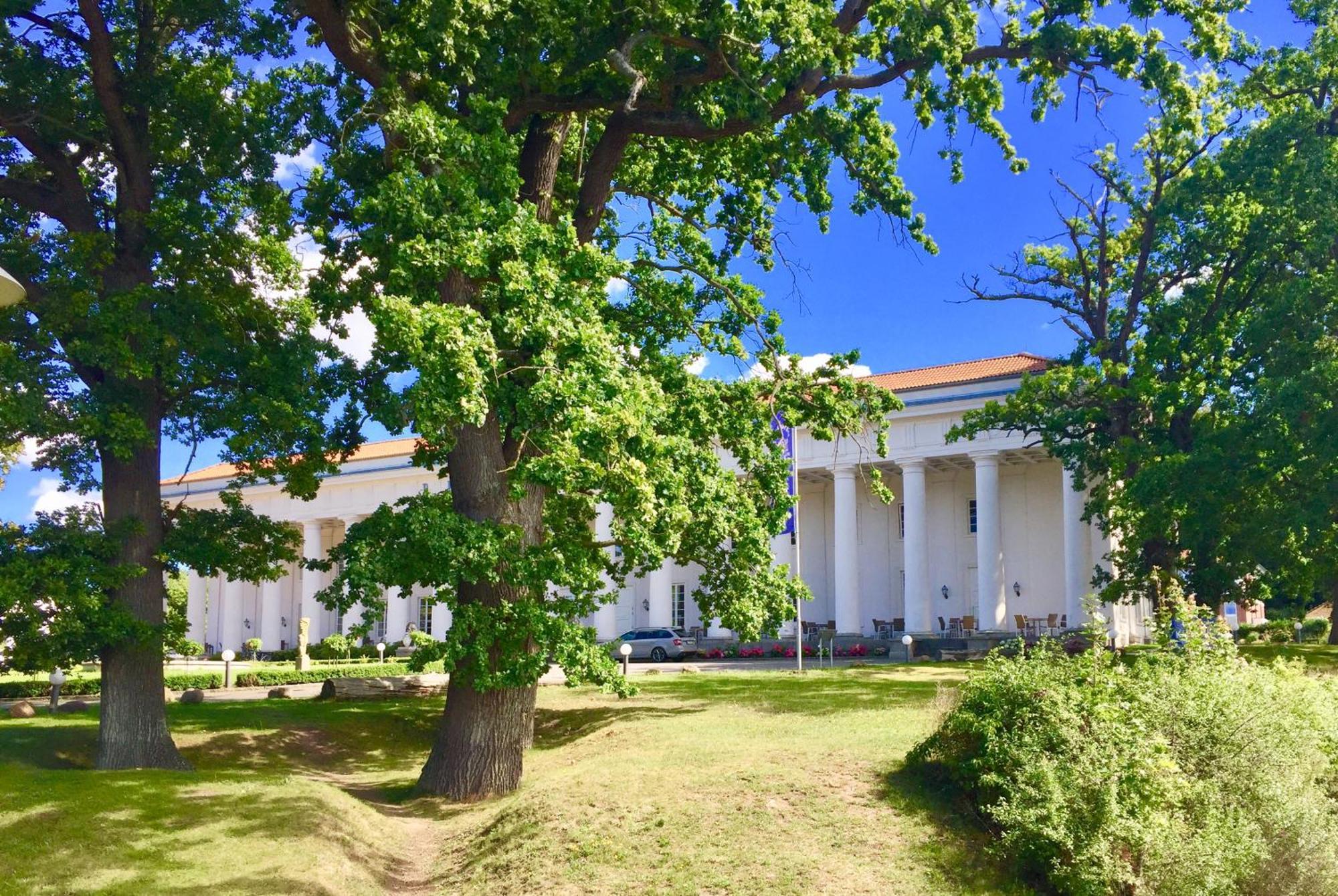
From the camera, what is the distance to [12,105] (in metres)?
15.4

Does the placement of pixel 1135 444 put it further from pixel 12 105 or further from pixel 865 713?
pixel 12 105

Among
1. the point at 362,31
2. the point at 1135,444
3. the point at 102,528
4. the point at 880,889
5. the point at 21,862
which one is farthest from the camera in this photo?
the point at 1135,444

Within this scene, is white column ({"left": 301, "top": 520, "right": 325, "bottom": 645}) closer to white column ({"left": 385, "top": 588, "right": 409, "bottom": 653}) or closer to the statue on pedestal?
white column ({"left": 385, "top": 588, "right": 409, "bottom": 653})

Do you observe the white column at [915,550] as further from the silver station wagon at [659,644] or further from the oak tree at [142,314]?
the oak tree at [142,314]

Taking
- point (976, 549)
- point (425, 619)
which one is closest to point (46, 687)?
point (425, 619)

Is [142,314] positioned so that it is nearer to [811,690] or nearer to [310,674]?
[811,690]

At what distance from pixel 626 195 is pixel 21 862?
13.3 meters

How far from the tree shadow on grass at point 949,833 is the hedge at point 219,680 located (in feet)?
43.8

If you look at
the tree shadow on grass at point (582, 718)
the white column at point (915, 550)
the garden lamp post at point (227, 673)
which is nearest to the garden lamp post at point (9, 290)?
the tree shadow on grass at point (582, 718)

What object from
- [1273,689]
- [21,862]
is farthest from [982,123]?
[21,862]

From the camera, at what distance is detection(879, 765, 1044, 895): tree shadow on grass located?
32.0 feet

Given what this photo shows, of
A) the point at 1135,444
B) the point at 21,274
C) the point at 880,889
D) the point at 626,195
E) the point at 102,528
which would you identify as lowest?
the point at 880,889

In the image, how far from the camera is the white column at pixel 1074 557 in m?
40.8

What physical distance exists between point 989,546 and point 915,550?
2.91 meters
